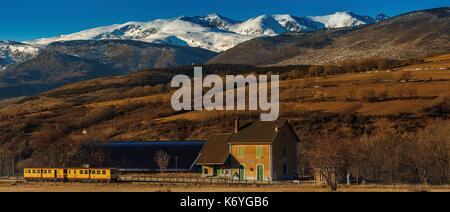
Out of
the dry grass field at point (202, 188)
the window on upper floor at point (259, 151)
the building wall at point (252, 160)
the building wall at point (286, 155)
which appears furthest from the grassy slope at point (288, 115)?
the dry grass field at point (202, 188)

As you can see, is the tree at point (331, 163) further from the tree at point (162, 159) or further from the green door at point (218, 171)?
the tree at point (162, 159)

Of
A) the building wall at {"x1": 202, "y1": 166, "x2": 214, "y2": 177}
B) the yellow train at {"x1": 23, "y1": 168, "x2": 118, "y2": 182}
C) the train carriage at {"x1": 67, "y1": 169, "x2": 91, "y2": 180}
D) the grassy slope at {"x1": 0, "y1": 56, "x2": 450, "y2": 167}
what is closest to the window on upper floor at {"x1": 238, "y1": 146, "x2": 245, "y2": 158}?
the building wall at {"x1": 202, "y1": 166, "x2": 214, "y2": 177}

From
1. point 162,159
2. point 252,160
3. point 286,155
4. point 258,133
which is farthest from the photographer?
point 162,159

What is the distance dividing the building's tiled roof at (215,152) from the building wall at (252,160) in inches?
54.9

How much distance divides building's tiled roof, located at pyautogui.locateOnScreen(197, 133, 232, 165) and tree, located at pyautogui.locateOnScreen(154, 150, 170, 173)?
4.97 metres

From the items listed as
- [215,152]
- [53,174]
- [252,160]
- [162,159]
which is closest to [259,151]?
[252,160]

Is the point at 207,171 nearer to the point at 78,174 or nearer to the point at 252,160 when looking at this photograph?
the point at 252,160

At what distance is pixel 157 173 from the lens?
84938mm

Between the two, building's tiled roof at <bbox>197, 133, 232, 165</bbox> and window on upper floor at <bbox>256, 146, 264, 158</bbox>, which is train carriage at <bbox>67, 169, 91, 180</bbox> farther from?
window on upper floor at <bbox>256, 146, 264, 158</bbox>

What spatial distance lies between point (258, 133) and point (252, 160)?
287 cm

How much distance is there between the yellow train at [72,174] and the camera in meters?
76.1

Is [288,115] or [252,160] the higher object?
[288,115]

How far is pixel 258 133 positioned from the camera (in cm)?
7738
